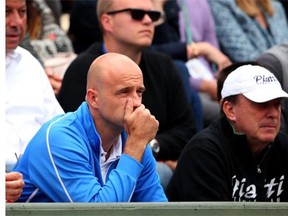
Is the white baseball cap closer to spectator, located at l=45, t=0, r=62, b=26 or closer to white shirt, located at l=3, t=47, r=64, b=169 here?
white shirt, located at l=3, t=47, r=64, b=169

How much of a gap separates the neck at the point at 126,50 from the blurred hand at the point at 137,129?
192 cm

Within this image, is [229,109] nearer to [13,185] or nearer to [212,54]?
[13,185]

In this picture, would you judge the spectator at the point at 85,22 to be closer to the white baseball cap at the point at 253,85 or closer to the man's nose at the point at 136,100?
the white baseball cap at the point at 253,85

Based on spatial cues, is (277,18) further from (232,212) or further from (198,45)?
(232,212)

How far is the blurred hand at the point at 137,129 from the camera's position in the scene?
4852mm

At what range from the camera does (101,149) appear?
4953mm

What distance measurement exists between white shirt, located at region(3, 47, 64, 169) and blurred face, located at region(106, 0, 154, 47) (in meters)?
0.79

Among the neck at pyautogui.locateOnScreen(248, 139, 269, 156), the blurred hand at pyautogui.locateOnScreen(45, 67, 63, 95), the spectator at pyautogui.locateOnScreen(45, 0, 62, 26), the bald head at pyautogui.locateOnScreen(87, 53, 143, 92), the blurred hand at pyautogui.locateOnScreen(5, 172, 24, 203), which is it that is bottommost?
the blurred hand at pyautogui.locateOnScreen(45, 67, 63, 95)

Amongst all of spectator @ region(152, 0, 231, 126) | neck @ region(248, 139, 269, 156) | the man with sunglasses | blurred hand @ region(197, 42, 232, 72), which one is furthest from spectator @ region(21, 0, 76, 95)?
neck @ region(248, 139, 269, 156)

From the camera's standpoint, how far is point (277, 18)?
30.0 ft

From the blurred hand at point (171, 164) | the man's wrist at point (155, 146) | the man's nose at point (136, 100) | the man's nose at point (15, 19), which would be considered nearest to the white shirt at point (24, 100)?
the man's nose at point (15, 19)

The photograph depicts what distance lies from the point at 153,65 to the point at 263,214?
2.70 meters

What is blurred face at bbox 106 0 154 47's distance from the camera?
6.86 meters

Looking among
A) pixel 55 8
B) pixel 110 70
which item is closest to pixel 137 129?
pixel 110 70
